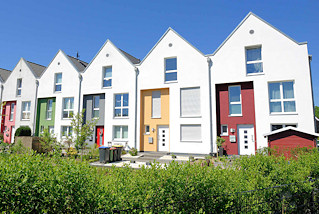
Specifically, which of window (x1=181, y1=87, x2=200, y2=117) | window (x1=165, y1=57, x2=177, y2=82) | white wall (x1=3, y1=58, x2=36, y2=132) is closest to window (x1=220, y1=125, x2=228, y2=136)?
window (x1=181, y1=87, x2=200, y2=117)

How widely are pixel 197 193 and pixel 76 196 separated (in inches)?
80.2

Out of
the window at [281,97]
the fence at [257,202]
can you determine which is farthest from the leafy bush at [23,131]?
the window at [281,97]

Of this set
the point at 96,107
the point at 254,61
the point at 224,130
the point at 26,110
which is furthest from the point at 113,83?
the point at 254,61

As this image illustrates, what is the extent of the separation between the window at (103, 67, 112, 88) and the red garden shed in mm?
14897

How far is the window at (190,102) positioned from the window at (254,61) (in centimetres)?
432

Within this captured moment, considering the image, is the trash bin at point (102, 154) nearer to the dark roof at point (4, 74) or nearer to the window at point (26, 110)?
the window at point (26, 110)

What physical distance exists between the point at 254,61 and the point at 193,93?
5.32m

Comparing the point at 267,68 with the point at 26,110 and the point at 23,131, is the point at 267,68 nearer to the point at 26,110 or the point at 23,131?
the point at 23,131

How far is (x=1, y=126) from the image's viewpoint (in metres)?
25.6

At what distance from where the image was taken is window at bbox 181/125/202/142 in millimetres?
16328

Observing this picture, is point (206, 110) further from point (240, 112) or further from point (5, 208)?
point (5, 208)

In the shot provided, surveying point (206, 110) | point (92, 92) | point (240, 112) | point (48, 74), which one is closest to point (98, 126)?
point (92, 92)

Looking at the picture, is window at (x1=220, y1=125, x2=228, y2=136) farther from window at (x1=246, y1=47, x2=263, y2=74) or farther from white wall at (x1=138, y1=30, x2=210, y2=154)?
window at (x1=246, y1=47, x2=263, y2=74)

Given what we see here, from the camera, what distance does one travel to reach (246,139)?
1525 centimetres
